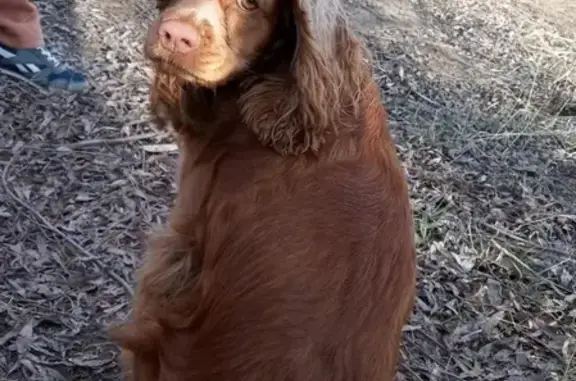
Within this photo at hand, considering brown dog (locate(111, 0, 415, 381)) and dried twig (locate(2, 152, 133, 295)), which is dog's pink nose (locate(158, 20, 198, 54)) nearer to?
brown dog (locate(111, 0, 415, 381))

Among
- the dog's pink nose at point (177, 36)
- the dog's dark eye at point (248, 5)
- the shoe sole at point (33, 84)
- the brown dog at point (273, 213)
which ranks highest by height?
the dog's dark eye at point (248, 5)

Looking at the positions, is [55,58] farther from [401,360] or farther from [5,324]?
[401,360]

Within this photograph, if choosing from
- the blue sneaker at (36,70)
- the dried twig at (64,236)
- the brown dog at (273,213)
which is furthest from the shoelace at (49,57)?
the brown dog at (273,213)

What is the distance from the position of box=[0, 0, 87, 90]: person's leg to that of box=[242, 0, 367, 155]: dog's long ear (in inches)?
90.7

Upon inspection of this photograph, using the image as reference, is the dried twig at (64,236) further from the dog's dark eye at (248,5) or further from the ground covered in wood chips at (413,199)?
the dog's dark eye at (248,5)

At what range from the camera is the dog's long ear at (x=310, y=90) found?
2.67 m

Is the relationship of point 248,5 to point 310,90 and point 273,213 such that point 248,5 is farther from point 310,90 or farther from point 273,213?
point 273,213

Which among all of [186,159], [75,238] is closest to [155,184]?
[75,238]

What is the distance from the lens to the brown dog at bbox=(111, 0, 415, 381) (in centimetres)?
241

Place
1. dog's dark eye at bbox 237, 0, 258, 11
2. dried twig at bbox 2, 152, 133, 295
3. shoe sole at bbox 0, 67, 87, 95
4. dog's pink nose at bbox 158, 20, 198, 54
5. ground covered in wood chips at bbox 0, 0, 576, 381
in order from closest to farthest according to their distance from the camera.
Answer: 1. dog's pink nose at bbox 158, 20, 198, 54
2. dog's dark eye at bbox 237, 0, 258, 11
3. ground covered in wood chips at bbox 0, 0, 576, 381
4. dried twig at bbox 2, 152, 133, 295
5. shoe sole at bbox 0, 67, 87, 95

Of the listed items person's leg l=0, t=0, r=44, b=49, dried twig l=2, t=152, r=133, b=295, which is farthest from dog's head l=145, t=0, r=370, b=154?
person's leg l=0, t=0, r=44, b=49

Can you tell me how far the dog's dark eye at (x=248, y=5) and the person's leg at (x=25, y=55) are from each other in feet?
7.45

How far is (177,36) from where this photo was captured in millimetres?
2641

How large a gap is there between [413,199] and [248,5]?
2.12m
